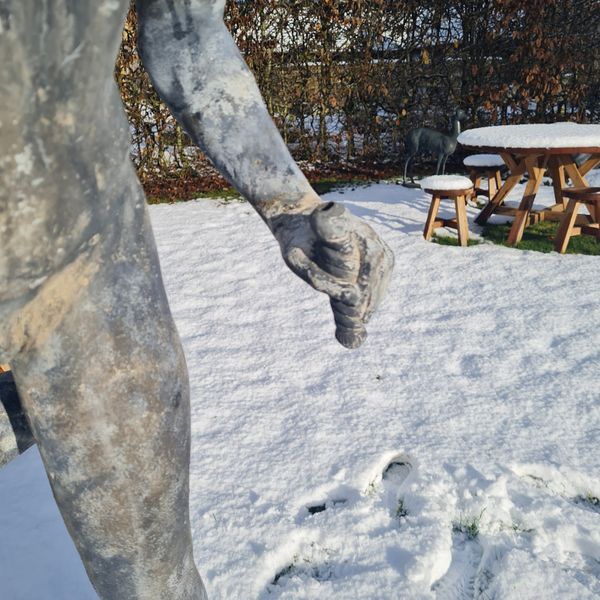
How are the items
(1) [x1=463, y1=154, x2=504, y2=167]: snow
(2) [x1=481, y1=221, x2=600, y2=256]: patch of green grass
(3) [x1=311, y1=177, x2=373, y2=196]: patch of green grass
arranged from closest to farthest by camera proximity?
(2) [x1=481, y1=221, x2=600, y2=256]: patch of green grass < (1) [x1=463, y1=154, x2=504, y2=167]: snow < (3) [x1=311, y1=177, x2=373, y2=196]: patch of green grass

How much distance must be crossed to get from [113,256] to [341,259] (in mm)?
318

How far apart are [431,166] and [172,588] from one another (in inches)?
318

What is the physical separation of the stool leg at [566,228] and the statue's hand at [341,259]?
437cm

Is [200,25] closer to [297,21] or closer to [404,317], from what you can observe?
[404,317]

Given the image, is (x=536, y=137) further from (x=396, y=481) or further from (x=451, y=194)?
(x=396, y=481)

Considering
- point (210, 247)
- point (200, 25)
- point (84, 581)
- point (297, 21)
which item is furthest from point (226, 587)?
point (297, 21)

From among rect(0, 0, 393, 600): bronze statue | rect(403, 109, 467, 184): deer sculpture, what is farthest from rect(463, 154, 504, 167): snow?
rect(0, 0, 393, 600): bronze statue

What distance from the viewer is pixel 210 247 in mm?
5441

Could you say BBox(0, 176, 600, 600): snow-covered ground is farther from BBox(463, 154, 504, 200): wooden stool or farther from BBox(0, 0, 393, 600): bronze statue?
BBox(463, 154, 504, 200): wooden stool

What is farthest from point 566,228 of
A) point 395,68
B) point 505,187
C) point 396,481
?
point 395,68

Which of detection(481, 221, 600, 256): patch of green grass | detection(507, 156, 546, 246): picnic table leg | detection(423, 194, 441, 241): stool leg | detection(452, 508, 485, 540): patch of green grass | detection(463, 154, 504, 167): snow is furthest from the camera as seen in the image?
detection(463, 154, 504, 167): snow

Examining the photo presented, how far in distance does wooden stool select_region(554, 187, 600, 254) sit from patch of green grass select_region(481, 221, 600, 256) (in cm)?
8

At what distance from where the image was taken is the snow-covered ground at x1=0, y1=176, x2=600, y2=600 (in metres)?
2.00

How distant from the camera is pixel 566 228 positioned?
4930 mm
